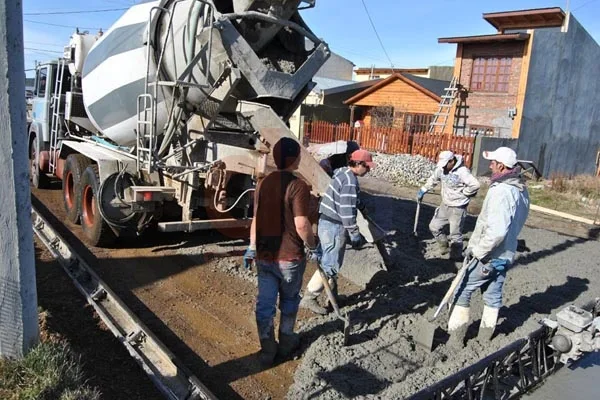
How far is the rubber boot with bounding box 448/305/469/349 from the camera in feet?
14.6

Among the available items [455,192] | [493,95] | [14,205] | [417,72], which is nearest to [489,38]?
[493,95]

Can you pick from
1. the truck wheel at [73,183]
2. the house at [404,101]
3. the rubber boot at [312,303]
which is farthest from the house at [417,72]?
the rubber boot at [312,303]

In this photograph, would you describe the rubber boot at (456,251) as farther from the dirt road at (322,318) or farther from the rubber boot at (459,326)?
the rubber boot at (459,326)

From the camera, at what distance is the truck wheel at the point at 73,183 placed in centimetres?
712

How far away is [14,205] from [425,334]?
3406 mm

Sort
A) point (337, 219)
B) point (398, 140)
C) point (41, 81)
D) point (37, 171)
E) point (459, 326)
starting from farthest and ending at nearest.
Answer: point (398, 140)
point (41, 81)
point (37, 171)
point (337, 219)
point (459, 326)

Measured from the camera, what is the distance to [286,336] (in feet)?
13.1

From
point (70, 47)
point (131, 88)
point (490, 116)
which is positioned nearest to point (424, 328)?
point (131, 88)

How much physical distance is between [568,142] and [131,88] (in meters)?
22.8

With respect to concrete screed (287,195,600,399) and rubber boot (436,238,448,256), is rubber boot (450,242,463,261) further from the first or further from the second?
rubber boot (436,238,448,256)

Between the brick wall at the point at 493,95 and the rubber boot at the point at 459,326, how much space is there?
1821cm

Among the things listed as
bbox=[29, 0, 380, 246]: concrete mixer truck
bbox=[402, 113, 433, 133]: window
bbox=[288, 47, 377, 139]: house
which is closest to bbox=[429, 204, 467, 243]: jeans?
bbox=[29, 0, 380, 246]: concrete mixer truck

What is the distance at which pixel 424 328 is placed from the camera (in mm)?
4324

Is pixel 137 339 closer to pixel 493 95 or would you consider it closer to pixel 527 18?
pixel 493 95
